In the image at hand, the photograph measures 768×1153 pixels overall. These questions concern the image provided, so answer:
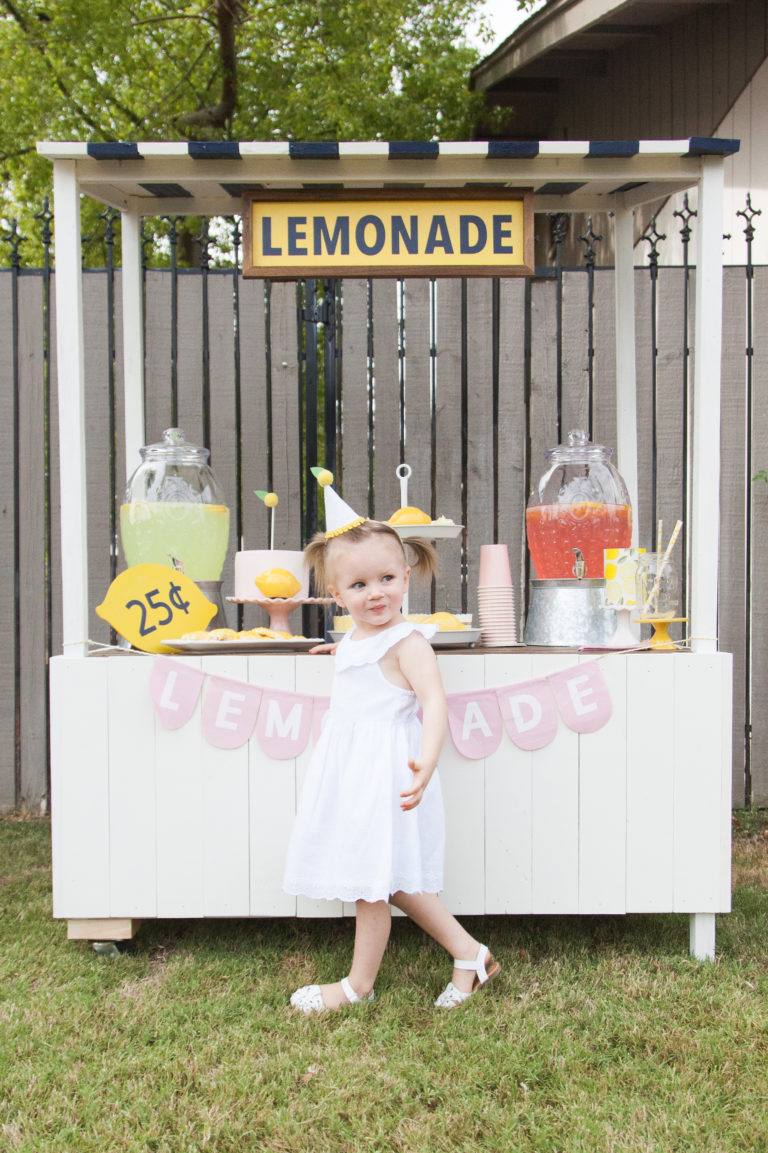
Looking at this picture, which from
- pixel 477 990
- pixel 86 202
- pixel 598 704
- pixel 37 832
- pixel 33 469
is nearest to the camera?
pixel 477 990

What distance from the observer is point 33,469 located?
4.54m

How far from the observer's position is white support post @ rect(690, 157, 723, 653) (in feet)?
9.20

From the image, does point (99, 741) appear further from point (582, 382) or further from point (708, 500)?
point (582, 382)

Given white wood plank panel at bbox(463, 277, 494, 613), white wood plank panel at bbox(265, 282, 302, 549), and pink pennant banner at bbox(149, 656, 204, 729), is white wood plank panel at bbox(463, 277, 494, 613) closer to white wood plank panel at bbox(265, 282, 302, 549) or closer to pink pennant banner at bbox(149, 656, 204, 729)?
white wood plank panel at bbox(265, 282, 302, 549)

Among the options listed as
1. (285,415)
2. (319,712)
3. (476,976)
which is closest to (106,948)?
(319,712)

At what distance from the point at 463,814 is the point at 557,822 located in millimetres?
271

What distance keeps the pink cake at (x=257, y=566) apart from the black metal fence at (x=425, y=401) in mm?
1409

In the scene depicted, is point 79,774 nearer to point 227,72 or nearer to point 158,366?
point 158,366

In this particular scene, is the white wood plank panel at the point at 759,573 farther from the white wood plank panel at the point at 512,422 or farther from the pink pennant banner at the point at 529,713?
the pink pennant banner at the point at 529,713

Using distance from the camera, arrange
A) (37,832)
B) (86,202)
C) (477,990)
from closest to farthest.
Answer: (477,990) < (37,832) < (86,202)

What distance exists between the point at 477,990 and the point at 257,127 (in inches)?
375

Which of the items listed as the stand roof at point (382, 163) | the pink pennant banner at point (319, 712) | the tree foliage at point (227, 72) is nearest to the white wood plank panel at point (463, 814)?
the pink pennant banner at point (319, 712)

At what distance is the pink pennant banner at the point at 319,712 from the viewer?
2.74 meters

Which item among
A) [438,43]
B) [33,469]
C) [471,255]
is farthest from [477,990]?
[438,43]
